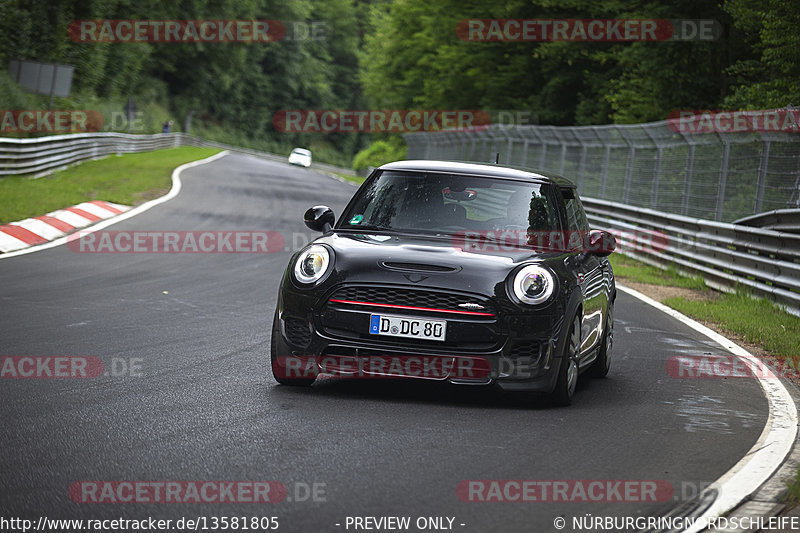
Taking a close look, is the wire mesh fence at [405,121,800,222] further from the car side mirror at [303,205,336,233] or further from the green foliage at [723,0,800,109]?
the car side mirror at [303,205,336,233]

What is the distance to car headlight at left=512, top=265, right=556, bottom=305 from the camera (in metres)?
6.81

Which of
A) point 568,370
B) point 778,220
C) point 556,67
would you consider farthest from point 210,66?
point 568,370

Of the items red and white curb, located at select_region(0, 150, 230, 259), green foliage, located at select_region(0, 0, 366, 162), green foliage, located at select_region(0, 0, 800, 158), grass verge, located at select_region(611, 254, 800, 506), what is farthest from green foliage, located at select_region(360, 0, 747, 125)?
grass verge, located at select_region(611, 254, 800, 506)

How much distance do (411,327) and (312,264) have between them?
77 cm

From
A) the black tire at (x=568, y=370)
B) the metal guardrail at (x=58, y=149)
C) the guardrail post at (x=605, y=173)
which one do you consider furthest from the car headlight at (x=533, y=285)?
the guardrail post at (x=605, y=173)

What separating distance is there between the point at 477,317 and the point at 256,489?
233 centimetres

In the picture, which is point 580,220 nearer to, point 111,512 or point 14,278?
point 111,512

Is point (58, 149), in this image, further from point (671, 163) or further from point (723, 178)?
point (723, 178)

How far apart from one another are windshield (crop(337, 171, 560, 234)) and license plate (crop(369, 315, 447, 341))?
1077 millimetres

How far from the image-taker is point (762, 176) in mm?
15656

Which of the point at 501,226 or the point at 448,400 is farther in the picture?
the point at 501,226

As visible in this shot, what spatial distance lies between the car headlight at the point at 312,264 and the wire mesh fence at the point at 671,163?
30.2 ft

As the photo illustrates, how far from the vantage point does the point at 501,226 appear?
771cm

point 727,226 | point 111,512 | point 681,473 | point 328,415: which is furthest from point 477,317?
point 727,226
